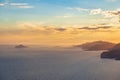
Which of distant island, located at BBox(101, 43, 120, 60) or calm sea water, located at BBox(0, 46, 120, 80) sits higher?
calm sea water, located at BBox(0, 46, 120, 80)

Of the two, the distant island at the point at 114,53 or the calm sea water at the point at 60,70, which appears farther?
the distant island at the point at 114,53

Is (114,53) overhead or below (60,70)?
below

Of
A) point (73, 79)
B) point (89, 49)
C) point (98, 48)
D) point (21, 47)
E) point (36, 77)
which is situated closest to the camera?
point (73, 79)

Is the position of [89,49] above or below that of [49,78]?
below

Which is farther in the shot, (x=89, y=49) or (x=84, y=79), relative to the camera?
(x=89, y=49)

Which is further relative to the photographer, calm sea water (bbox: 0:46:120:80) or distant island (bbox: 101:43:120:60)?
distant island (bbox: 101:43:120:60)

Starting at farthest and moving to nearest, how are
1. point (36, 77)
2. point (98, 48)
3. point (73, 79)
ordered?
point (98, 48), point (36, 77), point (73, 79)

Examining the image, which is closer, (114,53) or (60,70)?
(60,70)

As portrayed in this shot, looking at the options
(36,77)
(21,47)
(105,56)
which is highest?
(36,77)

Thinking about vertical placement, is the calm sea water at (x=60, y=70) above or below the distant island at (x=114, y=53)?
above

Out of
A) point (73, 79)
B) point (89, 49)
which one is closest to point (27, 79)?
point (73, 79)

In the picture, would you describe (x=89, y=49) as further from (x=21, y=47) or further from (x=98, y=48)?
(x=21, y=47)
